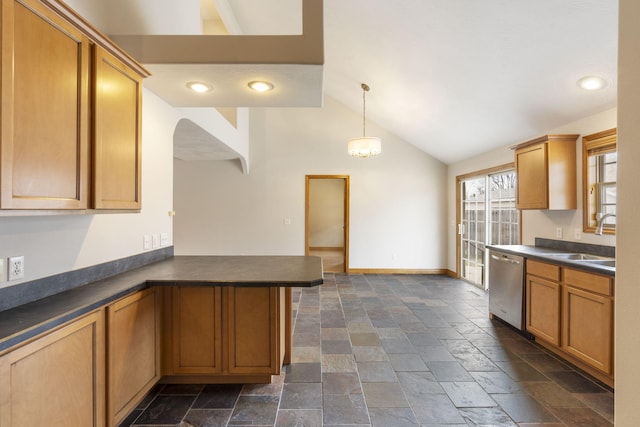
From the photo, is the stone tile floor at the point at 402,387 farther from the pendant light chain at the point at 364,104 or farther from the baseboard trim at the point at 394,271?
the pendant light chain at the point at 364,104

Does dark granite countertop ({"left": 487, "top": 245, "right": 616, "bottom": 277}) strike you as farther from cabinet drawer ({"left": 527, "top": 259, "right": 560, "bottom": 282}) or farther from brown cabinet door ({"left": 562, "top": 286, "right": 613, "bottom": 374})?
brown cabinet door ({"left": 562, "top": 286, "right": 613, "bottom": 374})


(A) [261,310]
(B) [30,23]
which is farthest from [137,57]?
(A) [261,310]

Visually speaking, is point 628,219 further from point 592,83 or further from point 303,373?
point 592,83

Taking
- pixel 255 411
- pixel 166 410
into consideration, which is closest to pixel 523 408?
pixel 255 411

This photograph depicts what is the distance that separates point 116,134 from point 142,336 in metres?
1.24

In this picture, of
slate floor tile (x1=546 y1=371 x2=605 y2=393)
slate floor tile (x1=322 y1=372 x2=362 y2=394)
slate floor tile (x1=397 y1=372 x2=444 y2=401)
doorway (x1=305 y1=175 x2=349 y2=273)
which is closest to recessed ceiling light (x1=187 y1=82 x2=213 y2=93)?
slate floor tile (x1=322 y1=372 x2=362 y2=394)

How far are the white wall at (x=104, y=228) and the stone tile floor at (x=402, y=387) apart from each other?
1.07 m

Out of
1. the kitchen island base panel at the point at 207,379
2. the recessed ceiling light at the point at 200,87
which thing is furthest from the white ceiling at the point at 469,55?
the kitchen island base panel at the point at 207,379

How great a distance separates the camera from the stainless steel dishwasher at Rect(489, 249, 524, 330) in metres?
3.04

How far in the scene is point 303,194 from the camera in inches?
232

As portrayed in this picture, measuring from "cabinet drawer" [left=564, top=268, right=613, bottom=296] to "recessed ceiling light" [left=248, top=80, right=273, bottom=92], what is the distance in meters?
2.81

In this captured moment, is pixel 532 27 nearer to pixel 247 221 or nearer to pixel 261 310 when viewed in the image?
pixel 261 310

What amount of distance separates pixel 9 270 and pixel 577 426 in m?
3.25

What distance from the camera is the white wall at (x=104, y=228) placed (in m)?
1.48
